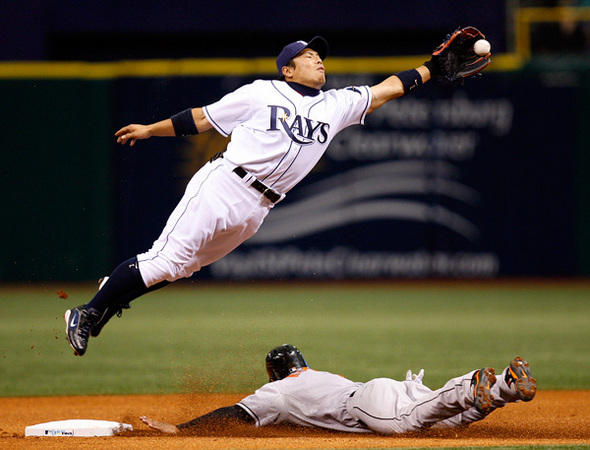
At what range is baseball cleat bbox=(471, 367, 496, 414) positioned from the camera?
3.86 m

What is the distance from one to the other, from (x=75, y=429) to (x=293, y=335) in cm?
407

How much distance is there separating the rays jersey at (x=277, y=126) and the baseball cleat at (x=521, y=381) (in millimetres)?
1577

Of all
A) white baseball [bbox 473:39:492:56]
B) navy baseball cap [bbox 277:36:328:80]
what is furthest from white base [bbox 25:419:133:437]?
white baseball [bbox 473:39:492:56]

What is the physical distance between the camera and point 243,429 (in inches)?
175

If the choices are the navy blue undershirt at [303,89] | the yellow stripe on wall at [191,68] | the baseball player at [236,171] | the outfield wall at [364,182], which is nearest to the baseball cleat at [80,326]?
the baseball player at [236,171]

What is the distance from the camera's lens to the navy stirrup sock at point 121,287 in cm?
450

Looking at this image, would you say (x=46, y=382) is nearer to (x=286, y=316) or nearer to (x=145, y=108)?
(x=286, y=316)

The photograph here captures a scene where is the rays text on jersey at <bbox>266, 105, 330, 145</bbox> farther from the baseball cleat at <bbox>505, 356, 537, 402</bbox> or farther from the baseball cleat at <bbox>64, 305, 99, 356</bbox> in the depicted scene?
the baseball cleat at <bbox>505, 356, 537, 402</bbox>

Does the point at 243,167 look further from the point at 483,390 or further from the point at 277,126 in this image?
the point at 483,390

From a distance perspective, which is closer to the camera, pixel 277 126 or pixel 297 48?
pixel 277 126

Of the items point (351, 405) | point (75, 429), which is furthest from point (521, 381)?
point (75, 429)

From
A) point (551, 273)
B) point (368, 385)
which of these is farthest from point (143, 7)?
point (368, 385)

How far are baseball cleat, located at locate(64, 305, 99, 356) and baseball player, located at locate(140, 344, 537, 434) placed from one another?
490mm

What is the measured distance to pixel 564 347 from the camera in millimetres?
7734
